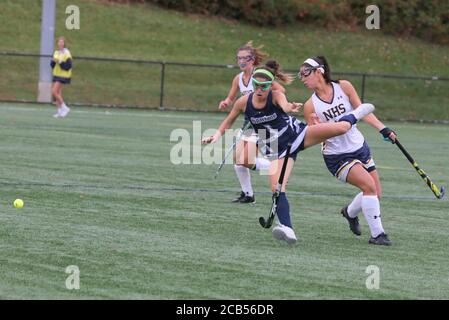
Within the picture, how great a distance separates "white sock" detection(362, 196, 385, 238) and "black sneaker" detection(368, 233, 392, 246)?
3cm

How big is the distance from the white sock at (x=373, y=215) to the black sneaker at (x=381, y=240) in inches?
1.3

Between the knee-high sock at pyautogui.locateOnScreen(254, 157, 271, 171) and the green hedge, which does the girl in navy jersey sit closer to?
the knee-high sock at pyautogui.locateOnScreen(254, 157, 271, 171)

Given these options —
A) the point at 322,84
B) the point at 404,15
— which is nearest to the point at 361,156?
the point at 322,84

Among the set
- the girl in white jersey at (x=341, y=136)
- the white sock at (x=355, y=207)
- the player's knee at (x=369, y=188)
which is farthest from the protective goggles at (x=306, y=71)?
the white sock at (x=355, y=207)

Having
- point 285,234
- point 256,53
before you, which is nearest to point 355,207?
point 285,234

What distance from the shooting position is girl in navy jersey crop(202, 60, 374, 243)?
9.96 meters

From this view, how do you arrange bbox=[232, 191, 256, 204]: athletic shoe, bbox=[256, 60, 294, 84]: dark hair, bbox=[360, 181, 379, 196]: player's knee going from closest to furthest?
bbox=[360, 181, 379, 196]: player's knee → bbox=[256, 60, 294, 84]: dark hair → bbox=[232, 191, 256, 204]: athletic shoe

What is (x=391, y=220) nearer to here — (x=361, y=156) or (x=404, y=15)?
(x=361, y=156)

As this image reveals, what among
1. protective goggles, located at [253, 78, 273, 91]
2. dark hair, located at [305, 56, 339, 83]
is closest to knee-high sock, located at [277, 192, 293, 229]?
dark hair, located at [305, 56, 339, 83]

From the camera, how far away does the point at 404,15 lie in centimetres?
4603

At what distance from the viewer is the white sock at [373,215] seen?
1027cm

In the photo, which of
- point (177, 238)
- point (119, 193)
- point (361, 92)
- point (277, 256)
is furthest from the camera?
point (361, 92)

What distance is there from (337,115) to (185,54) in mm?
29992
